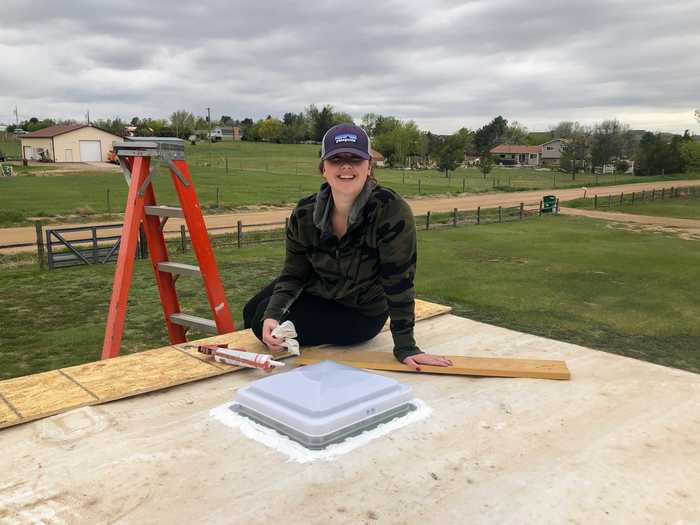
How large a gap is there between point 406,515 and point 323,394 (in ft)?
2.03

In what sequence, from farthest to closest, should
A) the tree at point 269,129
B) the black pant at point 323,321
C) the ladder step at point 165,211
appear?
the tree at point 269,129, the ladder step at point 165,211, the black pant at point 323,321

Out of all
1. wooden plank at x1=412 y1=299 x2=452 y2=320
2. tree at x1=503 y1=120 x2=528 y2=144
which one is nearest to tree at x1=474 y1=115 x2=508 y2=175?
tree at x1=503 y1=120 x2=528 y2=144

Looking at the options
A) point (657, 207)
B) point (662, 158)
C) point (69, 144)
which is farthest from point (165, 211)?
point (662, 158)

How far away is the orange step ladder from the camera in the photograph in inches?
141

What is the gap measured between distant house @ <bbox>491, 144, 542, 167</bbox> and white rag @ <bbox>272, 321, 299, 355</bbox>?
97.1 m

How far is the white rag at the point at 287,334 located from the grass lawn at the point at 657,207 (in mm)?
25770

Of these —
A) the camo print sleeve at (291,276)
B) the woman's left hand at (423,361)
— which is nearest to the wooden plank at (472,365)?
the woman's left hand at (423,361)

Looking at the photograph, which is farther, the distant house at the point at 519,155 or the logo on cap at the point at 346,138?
the distant house at the point at 519,155

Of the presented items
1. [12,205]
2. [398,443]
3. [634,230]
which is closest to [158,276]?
[398,443]

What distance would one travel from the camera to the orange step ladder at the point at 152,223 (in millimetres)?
3580

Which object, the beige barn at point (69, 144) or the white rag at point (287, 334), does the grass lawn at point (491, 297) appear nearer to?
the white rag at point (287, 334)

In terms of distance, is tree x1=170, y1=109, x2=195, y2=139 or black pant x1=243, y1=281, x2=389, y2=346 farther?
tree x1=170, y1=109, x2=195, y2=139

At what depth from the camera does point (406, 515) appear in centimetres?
162

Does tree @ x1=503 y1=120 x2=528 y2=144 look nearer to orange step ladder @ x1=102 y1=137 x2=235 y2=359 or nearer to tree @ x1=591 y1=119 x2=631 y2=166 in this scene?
tree @ x1=591 y1=119 x2=631 y2=166
